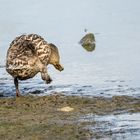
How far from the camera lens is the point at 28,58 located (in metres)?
11.6

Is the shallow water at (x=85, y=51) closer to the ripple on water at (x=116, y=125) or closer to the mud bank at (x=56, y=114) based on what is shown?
the ripple on water at (x=116, y=125)

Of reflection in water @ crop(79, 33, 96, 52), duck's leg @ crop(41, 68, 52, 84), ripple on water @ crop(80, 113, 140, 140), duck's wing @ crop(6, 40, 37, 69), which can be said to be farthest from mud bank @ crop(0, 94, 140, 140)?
reflection in water @ crop(79, 33, 96, 52)

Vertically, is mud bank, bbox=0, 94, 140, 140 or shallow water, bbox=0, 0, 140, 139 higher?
shallow water, bbox=0, 0, 140, 139

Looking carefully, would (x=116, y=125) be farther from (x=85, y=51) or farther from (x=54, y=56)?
(x=85, y=51)

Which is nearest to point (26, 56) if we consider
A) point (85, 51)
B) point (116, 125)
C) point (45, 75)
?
point (45, 75)

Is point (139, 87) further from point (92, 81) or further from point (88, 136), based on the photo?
point (88, 136)

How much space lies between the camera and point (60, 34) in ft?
56.1

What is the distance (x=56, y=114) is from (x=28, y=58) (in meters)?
1.80

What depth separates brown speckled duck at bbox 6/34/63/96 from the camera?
11.6 m

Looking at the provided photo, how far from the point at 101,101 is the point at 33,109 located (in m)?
1.03

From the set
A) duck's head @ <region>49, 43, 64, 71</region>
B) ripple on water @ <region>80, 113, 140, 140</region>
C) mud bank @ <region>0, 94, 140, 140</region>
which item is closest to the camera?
ripple on water @ <region>80, 113, 140, 140</region>

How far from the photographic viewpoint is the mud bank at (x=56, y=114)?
8.87 m

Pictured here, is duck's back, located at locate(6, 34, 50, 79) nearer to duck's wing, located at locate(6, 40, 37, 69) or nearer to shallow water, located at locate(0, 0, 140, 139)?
duck's wing, located at locate(6, 40, 37, 69)

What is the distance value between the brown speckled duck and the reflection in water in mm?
3669
